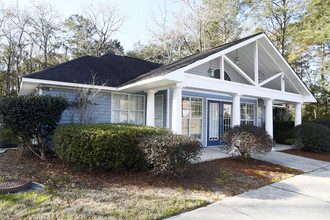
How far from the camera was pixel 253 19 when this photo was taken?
19.2m

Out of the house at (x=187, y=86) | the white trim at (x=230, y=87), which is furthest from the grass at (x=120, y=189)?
the white trim at (x=230, y=87)

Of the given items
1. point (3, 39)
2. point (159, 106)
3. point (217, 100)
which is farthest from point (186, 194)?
point (3, 39)

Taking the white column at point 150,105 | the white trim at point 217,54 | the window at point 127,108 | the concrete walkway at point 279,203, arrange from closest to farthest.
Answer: the concrete walkway at point 279,203 < the white trim at point 217,54 < the white column at point 150,105 < the window at point 127,108

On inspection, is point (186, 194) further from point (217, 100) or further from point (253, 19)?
point (253, 19)

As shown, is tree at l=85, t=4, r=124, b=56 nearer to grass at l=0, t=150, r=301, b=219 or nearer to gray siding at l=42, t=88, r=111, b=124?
gray siding at l=42, t=88, r=111, b=124

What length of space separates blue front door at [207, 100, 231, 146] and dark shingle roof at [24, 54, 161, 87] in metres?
4.05

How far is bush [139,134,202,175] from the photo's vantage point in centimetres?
434

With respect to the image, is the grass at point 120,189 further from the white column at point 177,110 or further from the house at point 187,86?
the house at point 187,86

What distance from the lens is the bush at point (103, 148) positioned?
4.64 metres

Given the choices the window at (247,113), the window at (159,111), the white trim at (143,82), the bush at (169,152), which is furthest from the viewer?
the window at (247,113)

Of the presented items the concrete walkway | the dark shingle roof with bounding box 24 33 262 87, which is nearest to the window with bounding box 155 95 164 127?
the dark shingle roof with bounding box 24 33 262 87

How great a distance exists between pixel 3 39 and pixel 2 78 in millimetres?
3896

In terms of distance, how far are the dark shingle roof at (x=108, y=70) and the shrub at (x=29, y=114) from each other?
3.88 ft

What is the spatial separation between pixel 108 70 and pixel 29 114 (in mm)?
4157
